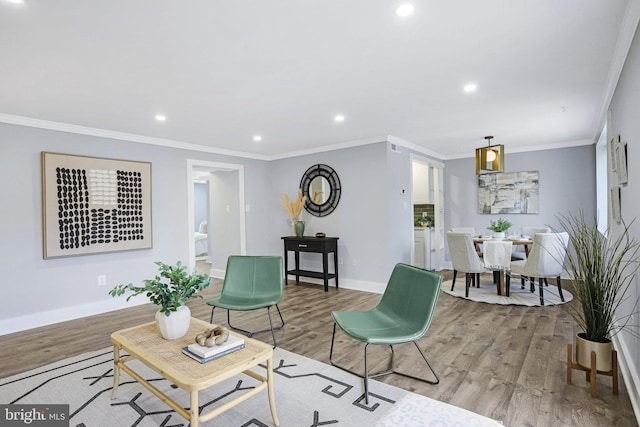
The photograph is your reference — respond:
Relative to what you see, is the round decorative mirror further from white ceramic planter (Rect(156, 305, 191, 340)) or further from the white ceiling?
white ceramic planter (Rect(156, 305, 191, 340))

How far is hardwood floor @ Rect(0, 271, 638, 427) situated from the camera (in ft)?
6.85

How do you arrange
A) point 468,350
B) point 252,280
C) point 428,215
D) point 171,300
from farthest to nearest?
point 428,215, point 252,280, point 468,350, point 171,300

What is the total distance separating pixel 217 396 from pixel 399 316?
1.38 meters

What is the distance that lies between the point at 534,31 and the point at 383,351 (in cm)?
251

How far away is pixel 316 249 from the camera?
529cm

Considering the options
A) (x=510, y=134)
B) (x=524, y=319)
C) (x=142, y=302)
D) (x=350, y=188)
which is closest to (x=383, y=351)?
(x=524, y=319)

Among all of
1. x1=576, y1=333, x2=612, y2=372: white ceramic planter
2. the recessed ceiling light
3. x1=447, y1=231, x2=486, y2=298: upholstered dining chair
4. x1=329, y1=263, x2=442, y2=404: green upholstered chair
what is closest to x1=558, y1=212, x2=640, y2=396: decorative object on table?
x1=576, y1=333, x2=612, y2=372: white ceramic planter

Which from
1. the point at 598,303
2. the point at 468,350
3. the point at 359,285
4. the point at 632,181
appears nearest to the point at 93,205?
the point at 359,285

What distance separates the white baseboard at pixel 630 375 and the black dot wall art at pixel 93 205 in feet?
16.1

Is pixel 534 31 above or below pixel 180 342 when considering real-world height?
above

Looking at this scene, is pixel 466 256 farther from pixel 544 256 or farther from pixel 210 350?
pixel 210 350

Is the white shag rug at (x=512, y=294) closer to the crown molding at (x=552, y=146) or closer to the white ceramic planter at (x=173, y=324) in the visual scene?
the crown molding at (x=552, y=146)

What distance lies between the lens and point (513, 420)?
77.0 inches

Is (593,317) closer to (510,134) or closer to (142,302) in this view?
(510,134)
